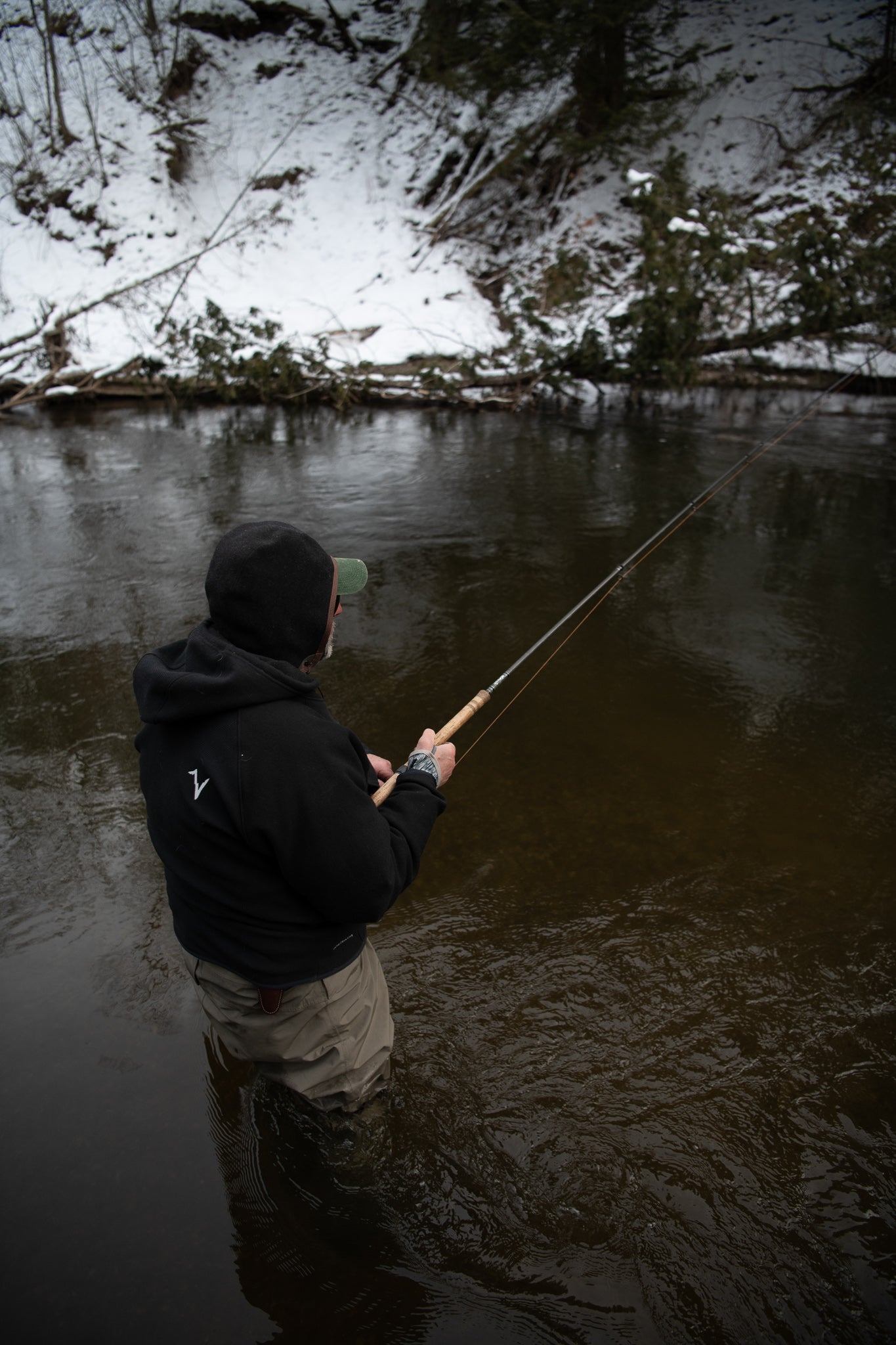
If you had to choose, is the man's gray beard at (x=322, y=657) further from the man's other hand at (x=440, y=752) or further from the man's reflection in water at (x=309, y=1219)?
the man's reflection in water at (x=309, y=1219)

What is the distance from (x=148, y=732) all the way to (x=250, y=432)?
33.6ft

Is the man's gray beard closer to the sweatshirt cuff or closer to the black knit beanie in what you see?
the black knit beanie

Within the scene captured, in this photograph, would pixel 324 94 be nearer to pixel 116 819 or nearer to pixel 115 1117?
pixel 116 819

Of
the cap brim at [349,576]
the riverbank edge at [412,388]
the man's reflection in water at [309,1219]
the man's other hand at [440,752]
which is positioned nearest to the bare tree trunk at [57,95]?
the riverbank edge at [412,388]

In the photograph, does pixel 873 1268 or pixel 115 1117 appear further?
pixel 115 1117

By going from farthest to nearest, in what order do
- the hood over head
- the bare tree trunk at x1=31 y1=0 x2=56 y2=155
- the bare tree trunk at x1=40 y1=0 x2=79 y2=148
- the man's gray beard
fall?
the bare tree trunk at x1=31 y1=0 x2=56 y2=155, the bare tree trunk at x1=40 y1=0 x2=79 y2=148, the man's gray beard, the hood over head

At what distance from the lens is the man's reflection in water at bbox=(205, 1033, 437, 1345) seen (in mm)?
1906

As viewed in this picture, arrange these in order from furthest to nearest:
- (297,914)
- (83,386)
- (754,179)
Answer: (754,179) < (83,386) < (297,914)

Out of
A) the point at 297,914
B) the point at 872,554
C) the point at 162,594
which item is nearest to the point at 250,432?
the point at 162,594

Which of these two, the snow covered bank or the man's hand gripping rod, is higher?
the snow covered bank

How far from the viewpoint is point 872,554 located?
6531 mm

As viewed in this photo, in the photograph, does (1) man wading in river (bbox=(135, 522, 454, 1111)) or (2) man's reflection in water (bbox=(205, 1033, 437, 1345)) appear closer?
(1) man wading in river (bbox=(135, 522, 454, 1111))

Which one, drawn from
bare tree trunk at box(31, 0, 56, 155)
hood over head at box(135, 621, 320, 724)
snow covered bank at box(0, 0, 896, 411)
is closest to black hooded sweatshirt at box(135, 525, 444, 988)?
hood over head at box(135, 621, 320, 724)

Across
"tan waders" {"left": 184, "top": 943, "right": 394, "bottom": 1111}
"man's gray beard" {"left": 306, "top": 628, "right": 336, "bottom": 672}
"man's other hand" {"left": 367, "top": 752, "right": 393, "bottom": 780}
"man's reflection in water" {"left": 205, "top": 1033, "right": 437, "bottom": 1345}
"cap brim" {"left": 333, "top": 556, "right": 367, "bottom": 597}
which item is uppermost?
"cap brim" {"left": 333, "top": 556, "right": 367, "bottom": 597}
